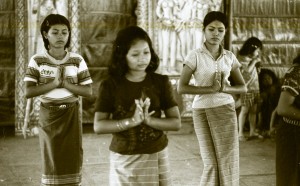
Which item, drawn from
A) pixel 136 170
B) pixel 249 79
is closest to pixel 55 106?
pixel 136 170

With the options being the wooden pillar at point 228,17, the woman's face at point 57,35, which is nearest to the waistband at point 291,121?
the woman's face at point 57,35

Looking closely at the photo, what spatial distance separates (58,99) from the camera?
3879mm

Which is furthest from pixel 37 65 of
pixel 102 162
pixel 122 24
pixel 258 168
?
pixel 122 24

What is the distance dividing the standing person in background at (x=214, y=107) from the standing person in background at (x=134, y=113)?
1.02 metres

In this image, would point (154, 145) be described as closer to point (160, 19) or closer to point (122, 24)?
point (160, 19)

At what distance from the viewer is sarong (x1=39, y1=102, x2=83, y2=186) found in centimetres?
388

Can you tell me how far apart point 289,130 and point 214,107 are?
1.92 feet

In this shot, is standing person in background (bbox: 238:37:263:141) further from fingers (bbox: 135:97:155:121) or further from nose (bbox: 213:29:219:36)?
fingers (bbox: 135:97:155:121)

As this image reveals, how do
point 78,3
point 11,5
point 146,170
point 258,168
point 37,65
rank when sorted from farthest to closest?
point 11,5 < point 78,3 < point 258,168 < point 37,65 < point 146,170

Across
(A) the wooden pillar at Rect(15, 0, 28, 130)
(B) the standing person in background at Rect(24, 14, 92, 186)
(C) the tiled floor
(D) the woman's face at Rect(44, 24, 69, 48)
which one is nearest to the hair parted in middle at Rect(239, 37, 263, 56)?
(C) the tiled floor

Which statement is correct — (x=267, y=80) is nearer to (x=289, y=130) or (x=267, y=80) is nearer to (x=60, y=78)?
(x=289, y=130)

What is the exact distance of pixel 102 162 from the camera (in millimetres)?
5883

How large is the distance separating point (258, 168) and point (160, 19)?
318cm

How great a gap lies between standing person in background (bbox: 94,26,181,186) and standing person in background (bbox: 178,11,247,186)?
1018mm
